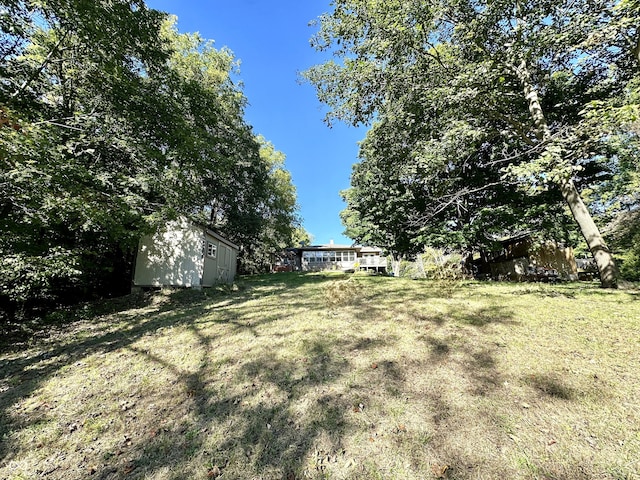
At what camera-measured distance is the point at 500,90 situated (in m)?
6.93

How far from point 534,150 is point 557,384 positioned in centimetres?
651

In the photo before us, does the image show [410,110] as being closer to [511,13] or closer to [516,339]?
[511,13]

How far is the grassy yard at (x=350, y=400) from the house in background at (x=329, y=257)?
3140 cm

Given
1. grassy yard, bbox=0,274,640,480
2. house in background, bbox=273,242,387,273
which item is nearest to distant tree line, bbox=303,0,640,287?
grassy yard, bbox=0,274,640,480

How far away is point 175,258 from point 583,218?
47.4ft

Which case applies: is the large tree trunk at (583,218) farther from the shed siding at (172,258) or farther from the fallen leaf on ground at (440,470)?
the shed siding at (172,258)

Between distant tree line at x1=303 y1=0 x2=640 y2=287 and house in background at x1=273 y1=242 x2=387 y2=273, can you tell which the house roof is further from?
distant tree line at x1=303 y1=0 x2=640 y2=287

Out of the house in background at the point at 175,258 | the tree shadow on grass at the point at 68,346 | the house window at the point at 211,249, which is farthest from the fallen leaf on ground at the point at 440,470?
the house window at the point at 211,249

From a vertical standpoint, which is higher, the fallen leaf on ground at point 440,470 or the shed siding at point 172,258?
the shed siding at point 172,258

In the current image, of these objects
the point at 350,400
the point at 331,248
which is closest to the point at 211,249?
the point at 350,400

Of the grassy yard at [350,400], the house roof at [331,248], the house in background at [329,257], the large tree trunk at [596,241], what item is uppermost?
the house roof at [331,248]

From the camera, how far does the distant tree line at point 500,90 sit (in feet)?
18.5

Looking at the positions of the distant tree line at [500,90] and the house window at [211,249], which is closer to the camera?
the distant tree line at [500,90]

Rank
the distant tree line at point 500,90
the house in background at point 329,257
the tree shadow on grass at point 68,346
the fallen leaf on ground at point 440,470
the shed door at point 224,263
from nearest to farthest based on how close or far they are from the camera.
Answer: the fallen leaf on ground at point 440,470, the tree shadow on grass at point 68,346, the distant tree line at point 500,90, the shed door at point 224,263, the house in background at point 329,257
